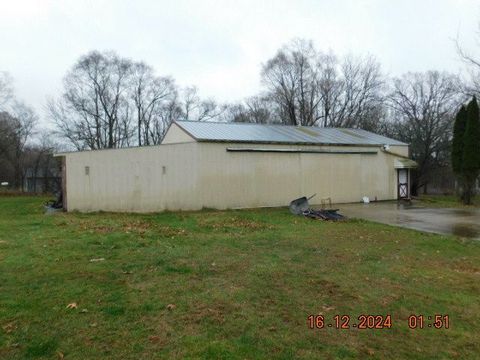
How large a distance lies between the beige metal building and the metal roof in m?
0.06

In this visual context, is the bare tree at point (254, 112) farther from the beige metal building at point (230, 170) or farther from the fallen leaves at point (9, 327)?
the fallen leaves at point (9, 327)

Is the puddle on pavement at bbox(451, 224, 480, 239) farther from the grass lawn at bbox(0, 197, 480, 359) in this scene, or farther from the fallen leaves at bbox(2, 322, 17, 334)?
the fallen leaves at bbox(2, 322, 17, 334)

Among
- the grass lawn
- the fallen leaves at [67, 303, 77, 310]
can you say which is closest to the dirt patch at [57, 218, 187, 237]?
the grass lawn

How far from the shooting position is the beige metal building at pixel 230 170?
59.3 ft

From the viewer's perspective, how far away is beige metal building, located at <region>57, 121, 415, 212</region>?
18.1m

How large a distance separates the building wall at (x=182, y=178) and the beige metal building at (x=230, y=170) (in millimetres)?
45

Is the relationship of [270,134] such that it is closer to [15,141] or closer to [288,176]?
[288,176]

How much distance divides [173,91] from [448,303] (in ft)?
184

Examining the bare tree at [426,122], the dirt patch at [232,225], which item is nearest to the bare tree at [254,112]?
the bare tree at [426,122]

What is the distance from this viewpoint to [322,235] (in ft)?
35.3

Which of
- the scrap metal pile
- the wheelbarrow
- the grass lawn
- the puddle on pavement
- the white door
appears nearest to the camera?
the grass lawn

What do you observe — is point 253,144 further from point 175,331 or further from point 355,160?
point 175,331

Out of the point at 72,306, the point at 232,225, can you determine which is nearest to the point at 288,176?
the point at 232,225

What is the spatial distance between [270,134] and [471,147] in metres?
11.2
